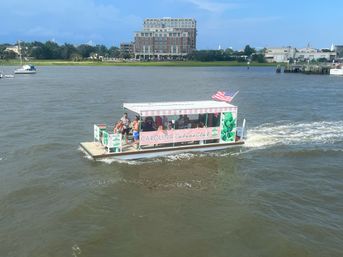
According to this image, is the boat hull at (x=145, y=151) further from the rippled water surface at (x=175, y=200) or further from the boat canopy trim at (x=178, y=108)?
the boat canopy trim at (x=178, y=108)

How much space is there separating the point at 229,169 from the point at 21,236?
10664 millimetres

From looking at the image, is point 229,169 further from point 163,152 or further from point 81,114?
point 81,114

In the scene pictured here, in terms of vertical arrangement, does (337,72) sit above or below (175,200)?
below

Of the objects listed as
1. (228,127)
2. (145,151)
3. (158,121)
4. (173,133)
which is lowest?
(145,151)

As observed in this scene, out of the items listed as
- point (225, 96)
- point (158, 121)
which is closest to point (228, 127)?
point (225, 96)

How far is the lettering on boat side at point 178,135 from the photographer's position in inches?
851

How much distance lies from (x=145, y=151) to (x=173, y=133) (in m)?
1.89

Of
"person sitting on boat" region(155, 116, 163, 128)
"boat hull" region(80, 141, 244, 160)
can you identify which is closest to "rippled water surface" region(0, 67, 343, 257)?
"boat hull" region(80, 141, 244, 160)

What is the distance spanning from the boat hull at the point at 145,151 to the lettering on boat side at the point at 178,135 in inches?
16.8

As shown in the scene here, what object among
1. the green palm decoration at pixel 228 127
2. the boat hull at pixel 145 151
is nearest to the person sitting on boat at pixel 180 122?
the boat hull at pixel 145 151

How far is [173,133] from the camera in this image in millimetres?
22250

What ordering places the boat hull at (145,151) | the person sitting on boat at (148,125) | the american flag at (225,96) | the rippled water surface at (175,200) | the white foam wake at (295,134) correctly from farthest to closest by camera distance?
the white foam wake at (295,134) → the american flag at (225,96) → the person sitting on boat at (148,125) → the boat hull at (145,151) → the rippled water surface at (175,200)

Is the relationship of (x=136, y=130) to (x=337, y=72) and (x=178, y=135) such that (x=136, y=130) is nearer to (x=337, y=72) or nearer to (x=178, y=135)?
(x=178, y=135)

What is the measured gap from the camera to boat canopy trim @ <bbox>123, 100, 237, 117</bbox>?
21234 mm
